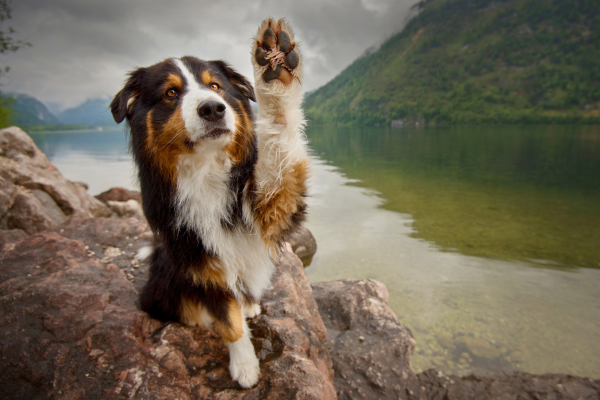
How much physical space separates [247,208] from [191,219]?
41cm

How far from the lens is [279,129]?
5.71 feet

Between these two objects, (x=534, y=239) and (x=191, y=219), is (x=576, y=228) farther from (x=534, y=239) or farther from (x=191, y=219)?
(x=191, y=219)

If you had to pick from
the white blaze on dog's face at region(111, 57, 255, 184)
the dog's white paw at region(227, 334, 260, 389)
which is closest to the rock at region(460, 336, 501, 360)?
the dog's white paw at region(227, 334, 260, 389)

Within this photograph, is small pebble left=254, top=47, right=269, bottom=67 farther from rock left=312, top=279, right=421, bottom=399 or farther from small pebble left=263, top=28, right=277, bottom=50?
rock left=312, top=279, right=421, bottom=399

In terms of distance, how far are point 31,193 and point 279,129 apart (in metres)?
5.87

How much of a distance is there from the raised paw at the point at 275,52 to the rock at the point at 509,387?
3.08 metres

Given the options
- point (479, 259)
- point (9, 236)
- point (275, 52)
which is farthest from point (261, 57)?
point (479, 259)

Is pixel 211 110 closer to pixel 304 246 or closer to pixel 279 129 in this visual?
pixel 279 129

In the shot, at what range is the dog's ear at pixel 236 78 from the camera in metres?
2.51

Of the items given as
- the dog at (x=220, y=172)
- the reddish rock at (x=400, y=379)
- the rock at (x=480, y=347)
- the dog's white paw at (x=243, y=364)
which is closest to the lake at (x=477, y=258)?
the rock at (x=480, y=347)

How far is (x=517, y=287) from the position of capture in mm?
5582

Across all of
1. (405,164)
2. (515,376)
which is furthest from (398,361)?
(405,164)

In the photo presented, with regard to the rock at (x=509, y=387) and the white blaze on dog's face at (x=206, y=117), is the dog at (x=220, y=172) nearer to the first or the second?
the white blaze on dog's face at (x=206, y=117)

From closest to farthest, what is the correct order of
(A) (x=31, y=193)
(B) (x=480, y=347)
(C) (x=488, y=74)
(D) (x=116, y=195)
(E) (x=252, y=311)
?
(E) (x=252, y=311) < (B) (x=480, y=347) < (A) (x=31, y=193) < (D) (x=116, y=195) < (C) (x=488, y=74)
